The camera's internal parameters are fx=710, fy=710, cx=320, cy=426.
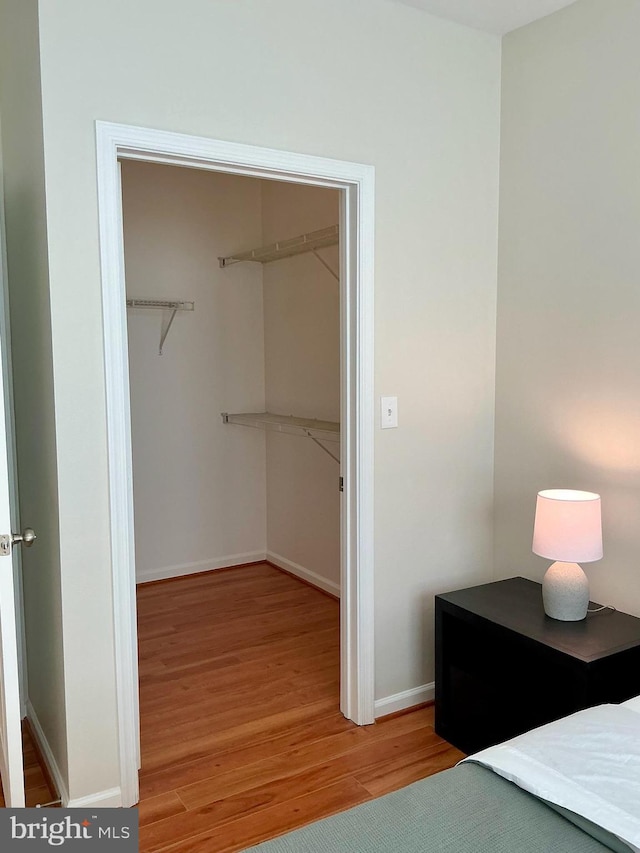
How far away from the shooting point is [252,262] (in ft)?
15.4

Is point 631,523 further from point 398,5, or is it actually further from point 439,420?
point 398,5

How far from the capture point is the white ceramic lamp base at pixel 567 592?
2.35m

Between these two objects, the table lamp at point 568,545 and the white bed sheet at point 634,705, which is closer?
the white bed sheet at point 634,705

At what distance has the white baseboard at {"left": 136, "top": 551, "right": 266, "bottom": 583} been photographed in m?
4.44

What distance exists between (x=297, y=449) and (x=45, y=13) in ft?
9.61

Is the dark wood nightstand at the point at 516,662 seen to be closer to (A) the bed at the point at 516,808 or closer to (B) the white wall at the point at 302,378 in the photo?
(A) the bed at the point at 516,808

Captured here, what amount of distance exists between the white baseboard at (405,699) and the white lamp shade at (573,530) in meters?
0.91

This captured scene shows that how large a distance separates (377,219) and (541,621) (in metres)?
1.53

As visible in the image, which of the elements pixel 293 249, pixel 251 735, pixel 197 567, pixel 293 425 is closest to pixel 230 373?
pixel 293 425

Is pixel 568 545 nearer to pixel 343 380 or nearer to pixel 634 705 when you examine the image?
pixel 634 705

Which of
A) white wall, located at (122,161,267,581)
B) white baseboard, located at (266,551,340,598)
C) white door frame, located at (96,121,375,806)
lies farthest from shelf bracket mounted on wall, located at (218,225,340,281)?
white baseboard, located at (266,551,340,598)

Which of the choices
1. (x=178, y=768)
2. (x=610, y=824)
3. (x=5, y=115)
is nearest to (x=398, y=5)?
(x=5, y=115)

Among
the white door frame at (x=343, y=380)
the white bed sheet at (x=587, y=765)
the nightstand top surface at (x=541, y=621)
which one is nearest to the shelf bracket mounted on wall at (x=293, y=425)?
the white door frame at (x=343, y=380)

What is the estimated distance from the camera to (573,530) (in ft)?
7.45
